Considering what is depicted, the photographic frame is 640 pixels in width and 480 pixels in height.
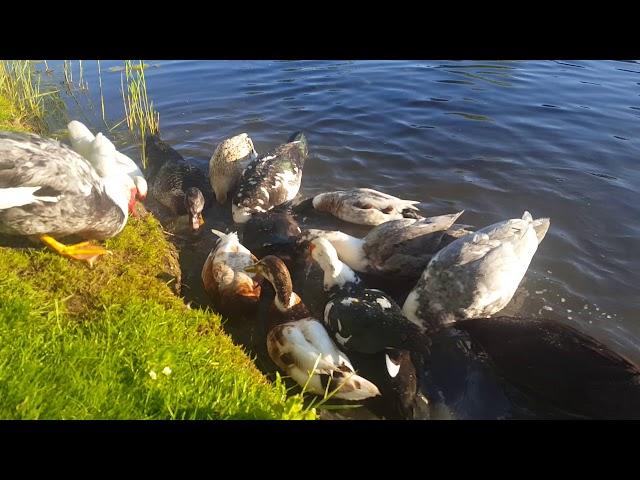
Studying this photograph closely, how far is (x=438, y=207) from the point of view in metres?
7.86

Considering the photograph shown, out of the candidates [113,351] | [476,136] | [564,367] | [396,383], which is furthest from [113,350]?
[476,136]

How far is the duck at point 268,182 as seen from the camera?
762 cm

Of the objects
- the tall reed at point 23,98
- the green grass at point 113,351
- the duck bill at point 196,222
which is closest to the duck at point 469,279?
the green grass at point 113,351

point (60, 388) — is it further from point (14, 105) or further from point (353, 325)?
point (14, 105)

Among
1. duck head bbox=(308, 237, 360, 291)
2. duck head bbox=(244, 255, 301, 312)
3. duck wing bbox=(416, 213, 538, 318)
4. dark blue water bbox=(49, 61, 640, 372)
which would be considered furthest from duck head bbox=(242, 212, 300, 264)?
duck wing bbox=(416, 213, 538, 318)

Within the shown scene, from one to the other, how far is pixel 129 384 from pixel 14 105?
8356 millimetres

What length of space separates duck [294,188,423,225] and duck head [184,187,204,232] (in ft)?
6.46

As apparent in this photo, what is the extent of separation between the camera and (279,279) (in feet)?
17.3

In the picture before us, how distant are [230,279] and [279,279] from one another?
0.57m

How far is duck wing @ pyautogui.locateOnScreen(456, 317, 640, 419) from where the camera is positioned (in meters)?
4.22

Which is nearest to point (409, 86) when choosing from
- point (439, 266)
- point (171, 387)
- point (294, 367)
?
point (439, 266)

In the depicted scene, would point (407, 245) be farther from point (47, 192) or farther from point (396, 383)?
point (47, 192)

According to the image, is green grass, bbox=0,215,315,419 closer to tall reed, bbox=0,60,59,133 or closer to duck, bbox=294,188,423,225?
duck, bbox=294,188,423,225
